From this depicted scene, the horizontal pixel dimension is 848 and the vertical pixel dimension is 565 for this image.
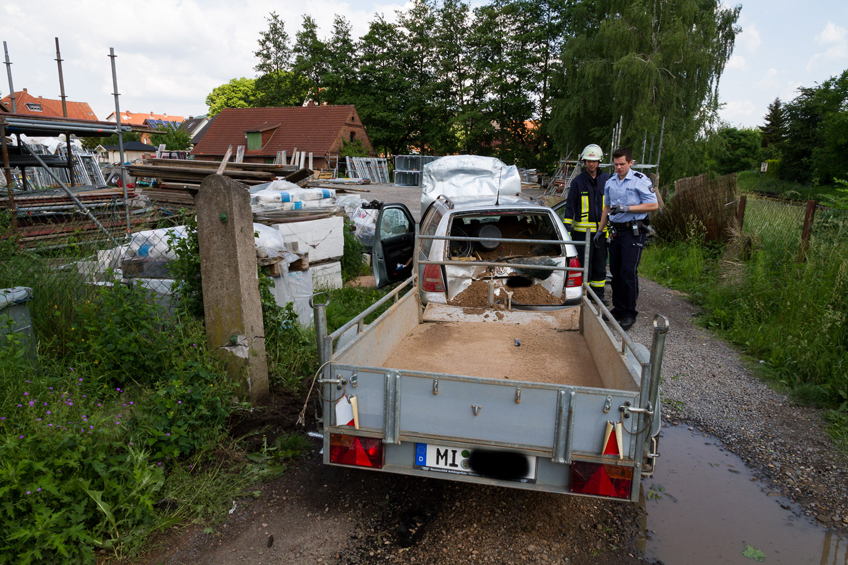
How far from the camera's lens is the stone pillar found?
3697mm

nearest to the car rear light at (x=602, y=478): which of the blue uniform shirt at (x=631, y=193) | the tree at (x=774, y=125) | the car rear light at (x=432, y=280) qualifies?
the car rear light at (x=432, y=280)

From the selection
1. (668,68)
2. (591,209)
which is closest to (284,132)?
(668,68)

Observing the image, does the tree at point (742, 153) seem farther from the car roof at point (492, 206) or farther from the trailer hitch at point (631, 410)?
the trailer hitch at point (631, 410)

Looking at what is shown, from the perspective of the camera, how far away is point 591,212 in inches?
247

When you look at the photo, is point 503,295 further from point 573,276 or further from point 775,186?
point 775,186

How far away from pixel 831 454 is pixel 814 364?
145 cm

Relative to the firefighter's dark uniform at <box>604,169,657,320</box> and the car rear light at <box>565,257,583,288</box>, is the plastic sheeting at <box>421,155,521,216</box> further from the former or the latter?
the car rear light at <box>565,257,583,288</box>

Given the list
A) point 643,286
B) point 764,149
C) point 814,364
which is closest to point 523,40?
point 764,149

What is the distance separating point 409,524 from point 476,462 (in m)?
0.64

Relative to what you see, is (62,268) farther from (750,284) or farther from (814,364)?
(750,284)

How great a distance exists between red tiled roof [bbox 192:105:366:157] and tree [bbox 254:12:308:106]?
30.8 feet

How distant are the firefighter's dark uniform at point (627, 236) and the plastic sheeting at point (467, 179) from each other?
3.50 m

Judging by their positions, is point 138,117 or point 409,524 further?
point 138,117

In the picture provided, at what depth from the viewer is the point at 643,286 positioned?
8781mm
